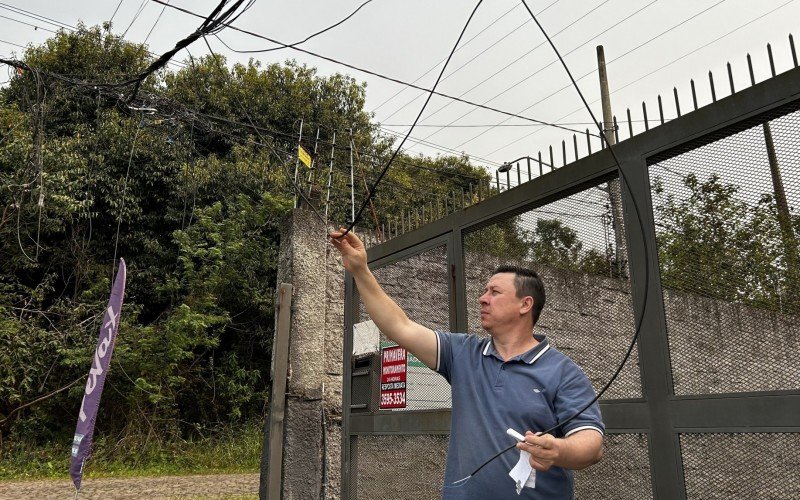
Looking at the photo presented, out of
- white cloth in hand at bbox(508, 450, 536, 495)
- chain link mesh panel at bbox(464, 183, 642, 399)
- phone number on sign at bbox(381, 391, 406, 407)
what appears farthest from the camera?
phone number on sign at bbox(381, 391, 406, 407)

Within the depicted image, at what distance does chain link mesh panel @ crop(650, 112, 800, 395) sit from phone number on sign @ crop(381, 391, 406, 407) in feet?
6.50

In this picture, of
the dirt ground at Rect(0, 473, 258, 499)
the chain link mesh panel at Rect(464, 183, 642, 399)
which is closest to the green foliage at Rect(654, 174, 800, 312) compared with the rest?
the chain link mesh panel at Rect(464, 183, 642, 399)

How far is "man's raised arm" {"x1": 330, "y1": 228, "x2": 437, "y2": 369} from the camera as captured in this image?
2221 mm

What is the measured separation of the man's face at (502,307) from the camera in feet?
6.96

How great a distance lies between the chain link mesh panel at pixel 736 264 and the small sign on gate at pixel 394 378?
1988 millimetres

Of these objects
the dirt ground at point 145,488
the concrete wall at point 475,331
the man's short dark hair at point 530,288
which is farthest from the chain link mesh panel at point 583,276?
the dirt ground at point 145,488

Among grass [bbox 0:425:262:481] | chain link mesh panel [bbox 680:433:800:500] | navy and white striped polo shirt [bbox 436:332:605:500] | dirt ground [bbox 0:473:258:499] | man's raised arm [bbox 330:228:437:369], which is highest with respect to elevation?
man's raised arm [bbox 330:228:437:369]

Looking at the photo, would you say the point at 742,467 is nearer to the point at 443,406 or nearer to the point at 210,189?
the point at 443,406

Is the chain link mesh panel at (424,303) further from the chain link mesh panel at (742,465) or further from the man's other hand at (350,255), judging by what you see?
the man's other hand at (350,255)

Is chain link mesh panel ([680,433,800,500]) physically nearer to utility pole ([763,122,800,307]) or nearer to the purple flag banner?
utility pole ([763,122,800,307])

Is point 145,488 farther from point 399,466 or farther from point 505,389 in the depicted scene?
point 505,389

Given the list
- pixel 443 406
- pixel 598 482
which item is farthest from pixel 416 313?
pixel 598 482

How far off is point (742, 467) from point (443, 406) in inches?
72.1

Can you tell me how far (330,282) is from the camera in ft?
20.8
